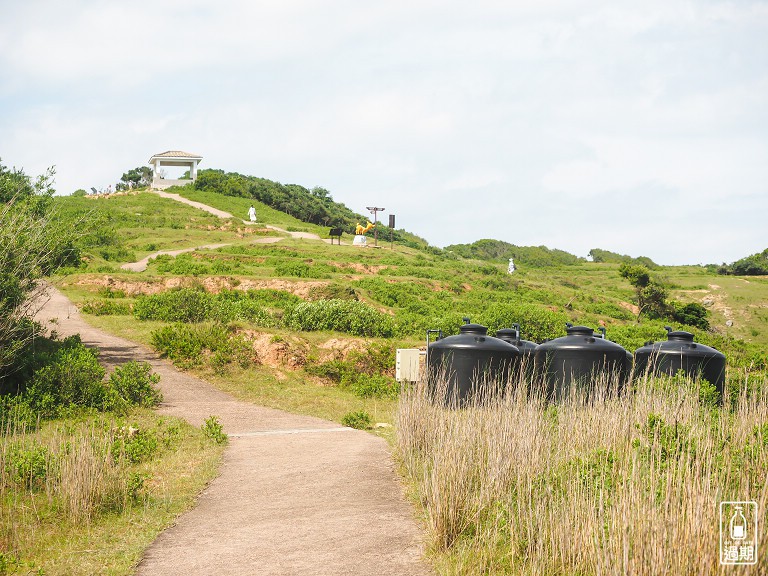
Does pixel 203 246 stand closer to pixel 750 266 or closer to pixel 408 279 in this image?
pixel 408 279

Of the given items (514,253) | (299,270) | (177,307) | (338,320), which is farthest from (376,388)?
(514,253)

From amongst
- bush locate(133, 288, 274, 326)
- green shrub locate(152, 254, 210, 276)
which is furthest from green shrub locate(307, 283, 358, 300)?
green shrub locate(152, 254, 210, 276)

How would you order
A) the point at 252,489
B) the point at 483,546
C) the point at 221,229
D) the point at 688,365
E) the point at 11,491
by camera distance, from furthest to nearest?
1. the point at 221,229
2. the point at 688,365
3. the point at 252,489
4. the point at 11,491
5. the point at 483,546

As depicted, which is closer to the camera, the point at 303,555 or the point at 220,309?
the point at 303,555

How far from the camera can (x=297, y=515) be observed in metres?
8.16

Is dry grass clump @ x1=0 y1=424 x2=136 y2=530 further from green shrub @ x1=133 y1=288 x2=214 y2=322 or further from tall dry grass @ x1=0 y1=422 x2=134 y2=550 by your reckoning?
green shrub @ x1=133 y1=288 x2=214 y2=322

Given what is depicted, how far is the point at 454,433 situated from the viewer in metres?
7.84

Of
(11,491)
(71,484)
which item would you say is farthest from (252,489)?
(11,491)

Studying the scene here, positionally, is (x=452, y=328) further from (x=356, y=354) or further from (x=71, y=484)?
(x=71, y=484)

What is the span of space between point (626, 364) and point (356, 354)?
7.45 metres

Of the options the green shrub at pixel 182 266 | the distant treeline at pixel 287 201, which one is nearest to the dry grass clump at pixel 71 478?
the green shrub at pixel 182 266

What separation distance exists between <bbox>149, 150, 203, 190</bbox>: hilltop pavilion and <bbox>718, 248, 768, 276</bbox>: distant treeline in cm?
5195

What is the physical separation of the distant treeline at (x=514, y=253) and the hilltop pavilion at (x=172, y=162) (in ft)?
91.5


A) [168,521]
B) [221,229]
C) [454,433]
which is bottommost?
[168,521]
